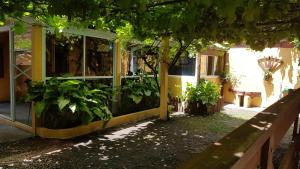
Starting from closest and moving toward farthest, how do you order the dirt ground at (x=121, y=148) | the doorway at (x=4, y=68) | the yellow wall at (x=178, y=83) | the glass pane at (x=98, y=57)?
1. the dirt ground at (x=121, y=148)
2. the glass pane at (x=98, y=57)
3. the doorway at (x=4, y=68)
4. the yellow wall at (x=178, y=83)

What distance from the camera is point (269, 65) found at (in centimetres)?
1244

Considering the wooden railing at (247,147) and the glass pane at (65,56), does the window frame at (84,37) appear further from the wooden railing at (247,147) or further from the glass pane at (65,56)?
the wooden railing at (247,147)

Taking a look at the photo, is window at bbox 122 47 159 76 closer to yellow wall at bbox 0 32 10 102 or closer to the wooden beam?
the wooden beam

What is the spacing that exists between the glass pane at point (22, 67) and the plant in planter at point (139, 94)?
9.62 feet

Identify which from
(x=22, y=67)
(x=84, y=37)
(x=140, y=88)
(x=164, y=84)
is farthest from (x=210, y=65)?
(x=22, y=67)

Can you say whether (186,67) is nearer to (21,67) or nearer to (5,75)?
(21,67)

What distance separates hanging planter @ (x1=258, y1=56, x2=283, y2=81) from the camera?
1230cm

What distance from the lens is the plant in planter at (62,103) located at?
21.4ft

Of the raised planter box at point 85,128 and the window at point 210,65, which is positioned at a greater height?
the window at point 210,65

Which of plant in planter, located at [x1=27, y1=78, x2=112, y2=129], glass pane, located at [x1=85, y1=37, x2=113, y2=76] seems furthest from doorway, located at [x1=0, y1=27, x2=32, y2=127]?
glass pane, located at [x1=85, y1=37, x2=113, y2=76]

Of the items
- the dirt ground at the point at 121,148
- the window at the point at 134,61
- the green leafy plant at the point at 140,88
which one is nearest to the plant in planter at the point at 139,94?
the green leafy plant at the point at 140,88

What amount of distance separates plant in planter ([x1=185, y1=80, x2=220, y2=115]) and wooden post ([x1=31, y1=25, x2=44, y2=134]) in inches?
223

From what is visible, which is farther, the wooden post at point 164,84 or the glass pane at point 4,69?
the glass pane at point 4,69

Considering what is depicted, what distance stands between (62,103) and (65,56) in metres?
2.40
